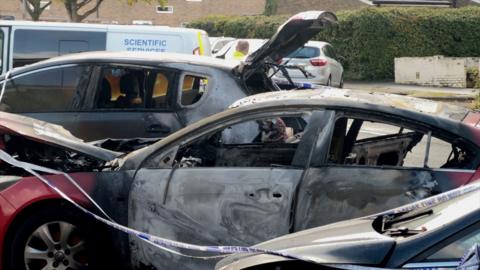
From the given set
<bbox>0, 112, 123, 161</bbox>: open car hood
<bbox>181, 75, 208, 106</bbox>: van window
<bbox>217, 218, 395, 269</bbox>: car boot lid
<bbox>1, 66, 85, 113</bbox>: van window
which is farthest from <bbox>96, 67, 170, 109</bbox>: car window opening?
<bbox>217, 218, 395, 269</bbox>: car boot lid

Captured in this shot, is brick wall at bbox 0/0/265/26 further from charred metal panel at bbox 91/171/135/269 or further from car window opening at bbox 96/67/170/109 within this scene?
charred metal panel at bbox 91/171/135/269

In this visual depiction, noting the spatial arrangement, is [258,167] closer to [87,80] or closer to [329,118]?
[329,118]

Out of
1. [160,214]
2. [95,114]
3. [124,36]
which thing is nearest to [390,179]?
[160,214]

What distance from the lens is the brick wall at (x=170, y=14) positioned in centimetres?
4544

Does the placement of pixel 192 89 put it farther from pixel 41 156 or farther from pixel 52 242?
pixel 52 242

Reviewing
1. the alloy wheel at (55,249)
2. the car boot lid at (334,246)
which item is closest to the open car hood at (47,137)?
the alloy wheel at (55,249)

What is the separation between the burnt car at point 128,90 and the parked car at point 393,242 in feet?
10.7

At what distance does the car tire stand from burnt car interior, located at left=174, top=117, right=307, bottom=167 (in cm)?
80

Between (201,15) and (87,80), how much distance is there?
4168cm

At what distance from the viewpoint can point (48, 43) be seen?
9.68m

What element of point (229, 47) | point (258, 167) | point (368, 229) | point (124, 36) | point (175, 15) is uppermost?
point (368, 229)

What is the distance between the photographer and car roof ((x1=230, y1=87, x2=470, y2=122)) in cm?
425

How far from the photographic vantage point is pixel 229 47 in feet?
68.0

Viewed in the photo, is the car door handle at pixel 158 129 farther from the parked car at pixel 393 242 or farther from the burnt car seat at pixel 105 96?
the parked car at pixel 393 242
